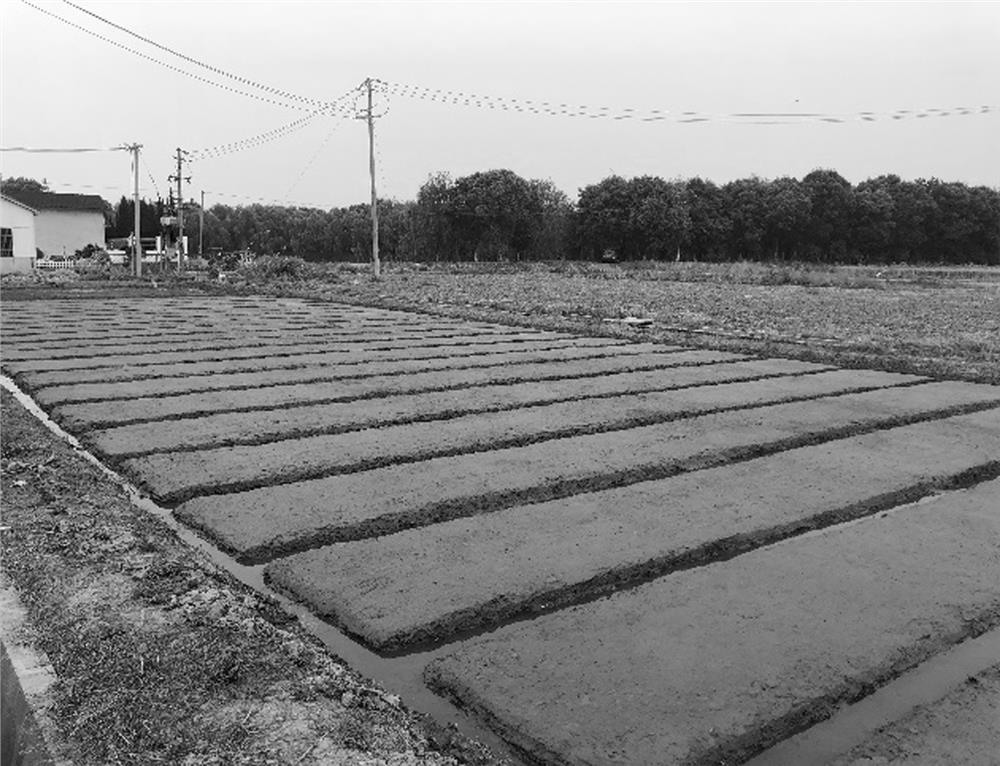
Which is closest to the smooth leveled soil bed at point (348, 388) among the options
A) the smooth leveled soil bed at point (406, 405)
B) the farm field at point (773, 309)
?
the smooth leveled soil bed at point (406, 405)

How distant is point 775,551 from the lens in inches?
196

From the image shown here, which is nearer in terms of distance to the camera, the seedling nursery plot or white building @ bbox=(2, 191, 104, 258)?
the seedling nursery plot

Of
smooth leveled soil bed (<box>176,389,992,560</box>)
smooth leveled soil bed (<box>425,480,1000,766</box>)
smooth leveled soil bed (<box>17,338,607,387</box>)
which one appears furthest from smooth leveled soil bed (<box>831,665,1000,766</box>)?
smooth leveled soil bed (<box>17,338,607,387</box>)

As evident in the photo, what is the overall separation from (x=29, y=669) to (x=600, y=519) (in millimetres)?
3163

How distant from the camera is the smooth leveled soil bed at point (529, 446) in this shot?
6.33 meters

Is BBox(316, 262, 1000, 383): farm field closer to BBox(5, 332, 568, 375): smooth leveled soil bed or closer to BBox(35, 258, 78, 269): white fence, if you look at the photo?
BBox(5, 332, 568, 375): smooth leveled soil bed

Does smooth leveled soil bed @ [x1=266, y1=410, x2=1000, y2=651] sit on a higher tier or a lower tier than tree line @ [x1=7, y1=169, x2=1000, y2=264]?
lower

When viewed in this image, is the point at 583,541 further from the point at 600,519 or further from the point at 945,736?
the point at 945,736

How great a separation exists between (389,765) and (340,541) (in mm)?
2352

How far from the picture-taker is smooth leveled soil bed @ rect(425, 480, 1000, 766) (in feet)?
10.3

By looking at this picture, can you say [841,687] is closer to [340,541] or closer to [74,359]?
[340,541]

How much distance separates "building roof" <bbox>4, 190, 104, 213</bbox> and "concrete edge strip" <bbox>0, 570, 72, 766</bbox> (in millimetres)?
54847

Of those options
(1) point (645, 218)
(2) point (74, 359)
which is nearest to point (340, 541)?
(2) point (74, 359)

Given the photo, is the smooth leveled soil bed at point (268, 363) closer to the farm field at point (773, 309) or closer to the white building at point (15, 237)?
the farm field at point (773, 309)
